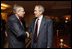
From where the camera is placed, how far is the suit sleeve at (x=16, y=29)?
1.05 metres

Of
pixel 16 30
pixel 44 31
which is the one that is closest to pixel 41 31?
pixel 44 31

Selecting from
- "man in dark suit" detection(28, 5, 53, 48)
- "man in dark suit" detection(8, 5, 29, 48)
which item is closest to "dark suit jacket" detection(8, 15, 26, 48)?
"man in dark suit" detection(8, 5, 29, 48)

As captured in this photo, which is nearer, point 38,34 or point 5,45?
point 38,34

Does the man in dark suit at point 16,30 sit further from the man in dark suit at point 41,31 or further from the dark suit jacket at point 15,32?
the man in dark suit at point 41,31

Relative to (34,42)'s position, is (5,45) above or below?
below

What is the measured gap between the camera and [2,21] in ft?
5.34

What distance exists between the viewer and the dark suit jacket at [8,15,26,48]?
1.06 meters

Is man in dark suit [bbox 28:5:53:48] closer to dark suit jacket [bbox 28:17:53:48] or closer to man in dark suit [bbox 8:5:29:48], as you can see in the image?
dark suit jacket [bbox 28:17:53:48]

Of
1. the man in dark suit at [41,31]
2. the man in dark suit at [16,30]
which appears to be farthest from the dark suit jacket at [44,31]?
the man in dark suit at [16,30]

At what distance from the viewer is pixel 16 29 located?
3.51ft

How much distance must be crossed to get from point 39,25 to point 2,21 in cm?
59

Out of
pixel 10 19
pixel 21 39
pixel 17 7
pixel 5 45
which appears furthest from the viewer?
pixel 5 45

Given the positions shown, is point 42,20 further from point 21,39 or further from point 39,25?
point 21,39

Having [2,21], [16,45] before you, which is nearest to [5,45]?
[2,21]
